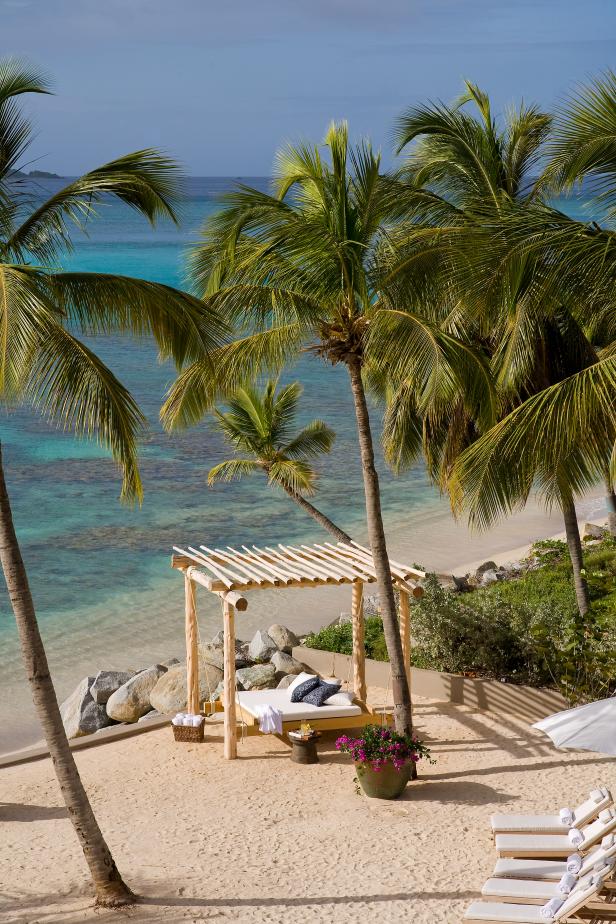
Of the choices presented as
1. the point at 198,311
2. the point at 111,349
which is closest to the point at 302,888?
the point at 198,311

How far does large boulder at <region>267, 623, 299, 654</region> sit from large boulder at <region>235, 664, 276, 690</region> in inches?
43.4

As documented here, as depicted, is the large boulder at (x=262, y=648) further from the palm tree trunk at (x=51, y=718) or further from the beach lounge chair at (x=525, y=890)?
the beach lounge chair at (x=525, y=890)

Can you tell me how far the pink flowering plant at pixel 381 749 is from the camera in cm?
1078

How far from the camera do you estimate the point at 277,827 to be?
1027 centimetres

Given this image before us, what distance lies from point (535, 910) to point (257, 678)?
7581 millimetres

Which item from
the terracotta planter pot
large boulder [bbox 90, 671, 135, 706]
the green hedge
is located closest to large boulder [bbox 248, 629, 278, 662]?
the green hedge

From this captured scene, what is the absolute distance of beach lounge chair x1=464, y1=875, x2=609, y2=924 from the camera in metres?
7.51

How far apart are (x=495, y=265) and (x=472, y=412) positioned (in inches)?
83.8

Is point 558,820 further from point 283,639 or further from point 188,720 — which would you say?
point 283,639

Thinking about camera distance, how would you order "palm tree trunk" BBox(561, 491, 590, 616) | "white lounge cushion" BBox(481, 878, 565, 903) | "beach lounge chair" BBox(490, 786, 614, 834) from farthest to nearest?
"palm tree trunk" BBox(561, 491, 590, 616) < "beach lounge chair" BBox(490, 786, 614, 834) < "white lounge cushion" BBox(481, 878, 565, 903)

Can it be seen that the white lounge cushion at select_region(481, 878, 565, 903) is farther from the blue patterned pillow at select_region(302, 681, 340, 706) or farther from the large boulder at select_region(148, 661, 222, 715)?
the large boulder at select_region(148, 661, 222, 715)

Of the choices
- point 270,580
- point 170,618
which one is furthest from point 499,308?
point 170,618

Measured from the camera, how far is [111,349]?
64.8 meters

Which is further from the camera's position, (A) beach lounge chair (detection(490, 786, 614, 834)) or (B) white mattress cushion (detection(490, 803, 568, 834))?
(B) white mattress cushion (detection(490, 803, 568, 834))
